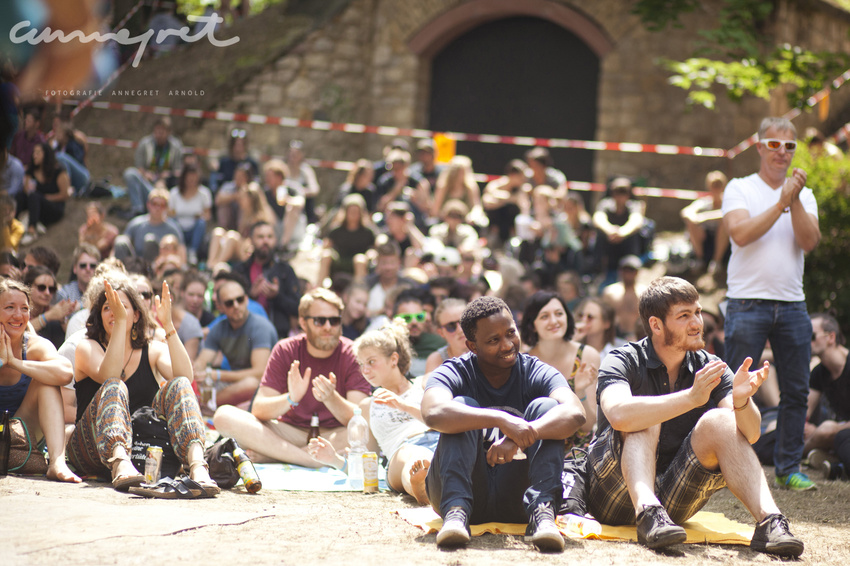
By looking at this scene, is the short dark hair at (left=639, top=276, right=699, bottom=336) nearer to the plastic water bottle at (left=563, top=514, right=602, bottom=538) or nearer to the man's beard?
the man's beard

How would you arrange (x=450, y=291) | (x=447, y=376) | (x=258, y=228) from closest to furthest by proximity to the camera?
(x=447, y=376), (x=450, y=291), (x=258, y=228)

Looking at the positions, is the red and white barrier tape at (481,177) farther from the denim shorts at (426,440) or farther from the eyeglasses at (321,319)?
the denim shorts at (426,440)

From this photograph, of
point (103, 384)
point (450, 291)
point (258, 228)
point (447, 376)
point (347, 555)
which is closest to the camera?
point (347, 555)

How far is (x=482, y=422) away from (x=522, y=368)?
544mm

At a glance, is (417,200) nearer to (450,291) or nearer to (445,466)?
(450,291)

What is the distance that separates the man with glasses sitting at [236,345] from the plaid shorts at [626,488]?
3692 millimetres

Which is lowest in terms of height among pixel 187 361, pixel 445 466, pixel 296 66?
pixel 445 466

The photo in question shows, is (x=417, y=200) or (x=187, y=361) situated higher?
(x=417, y=200)

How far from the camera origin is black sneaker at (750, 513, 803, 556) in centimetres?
370

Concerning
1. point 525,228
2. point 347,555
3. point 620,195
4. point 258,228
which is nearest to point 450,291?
point 258,228

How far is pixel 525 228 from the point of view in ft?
35.8

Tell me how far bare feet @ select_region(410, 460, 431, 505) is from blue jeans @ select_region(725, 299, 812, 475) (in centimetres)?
190

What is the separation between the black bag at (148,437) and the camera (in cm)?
526

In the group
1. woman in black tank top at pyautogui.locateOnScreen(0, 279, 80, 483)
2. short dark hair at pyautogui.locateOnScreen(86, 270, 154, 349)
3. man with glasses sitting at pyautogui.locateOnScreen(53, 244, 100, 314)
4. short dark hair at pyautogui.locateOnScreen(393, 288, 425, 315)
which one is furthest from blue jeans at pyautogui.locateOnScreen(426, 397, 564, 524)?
man with glasses sitting at pyautogui.locateOnScreen(53, 244, 100, 314)
